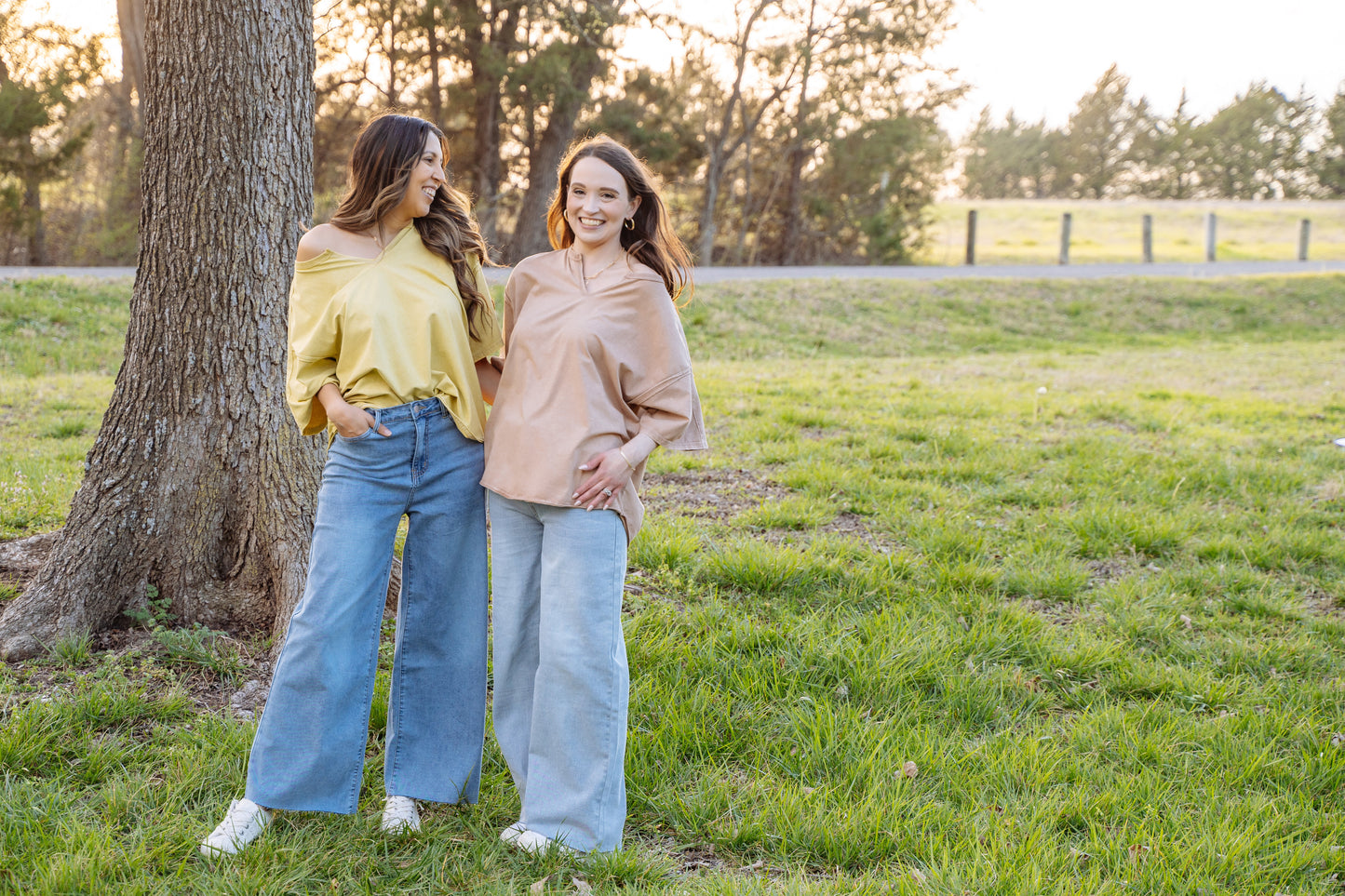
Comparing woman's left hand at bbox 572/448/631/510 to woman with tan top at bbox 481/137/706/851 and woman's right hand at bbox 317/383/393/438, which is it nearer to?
woman with tan top at bbox 481/137/706/851

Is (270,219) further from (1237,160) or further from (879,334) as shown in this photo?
(1237,160)

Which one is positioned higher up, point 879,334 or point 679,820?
point 879,334

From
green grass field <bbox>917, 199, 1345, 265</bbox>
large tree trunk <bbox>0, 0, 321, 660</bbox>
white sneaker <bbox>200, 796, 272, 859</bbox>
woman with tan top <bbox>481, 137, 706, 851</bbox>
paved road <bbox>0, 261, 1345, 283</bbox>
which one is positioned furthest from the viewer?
green grass field <bbox>917, 199, 1345, 265</bbox>

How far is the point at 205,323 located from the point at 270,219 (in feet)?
1.51

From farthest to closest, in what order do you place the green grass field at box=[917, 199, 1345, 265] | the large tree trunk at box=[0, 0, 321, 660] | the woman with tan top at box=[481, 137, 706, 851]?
the green grass field at box=[917, 199, 1345, 265] < the large tree trunk at box=[0, 0, 321, 660] < the woman with tan top at box=[481, 137, 706, 851]

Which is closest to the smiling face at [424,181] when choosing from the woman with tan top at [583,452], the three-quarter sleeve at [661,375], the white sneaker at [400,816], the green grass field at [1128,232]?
the woman with tan top at [583,452]

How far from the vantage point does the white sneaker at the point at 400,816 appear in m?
2.79

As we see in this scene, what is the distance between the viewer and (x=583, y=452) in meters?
2.69

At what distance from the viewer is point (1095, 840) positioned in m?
2.77

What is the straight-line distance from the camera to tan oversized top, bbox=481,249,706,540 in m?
2.69

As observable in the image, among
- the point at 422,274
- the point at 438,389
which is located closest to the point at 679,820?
the point at 438,389

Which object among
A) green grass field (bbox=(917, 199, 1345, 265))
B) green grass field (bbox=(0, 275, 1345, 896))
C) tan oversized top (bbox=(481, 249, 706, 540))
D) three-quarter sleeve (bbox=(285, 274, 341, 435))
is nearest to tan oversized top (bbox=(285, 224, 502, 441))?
three-quarter sleeve (bbox=(285, 274, 341, 435))

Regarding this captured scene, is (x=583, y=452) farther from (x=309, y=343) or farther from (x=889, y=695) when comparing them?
(x=889, y=695)

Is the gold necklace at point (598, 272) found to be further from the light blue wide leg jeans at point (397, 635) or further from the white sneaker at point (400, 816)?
the white sneaker at point (400, 816)
